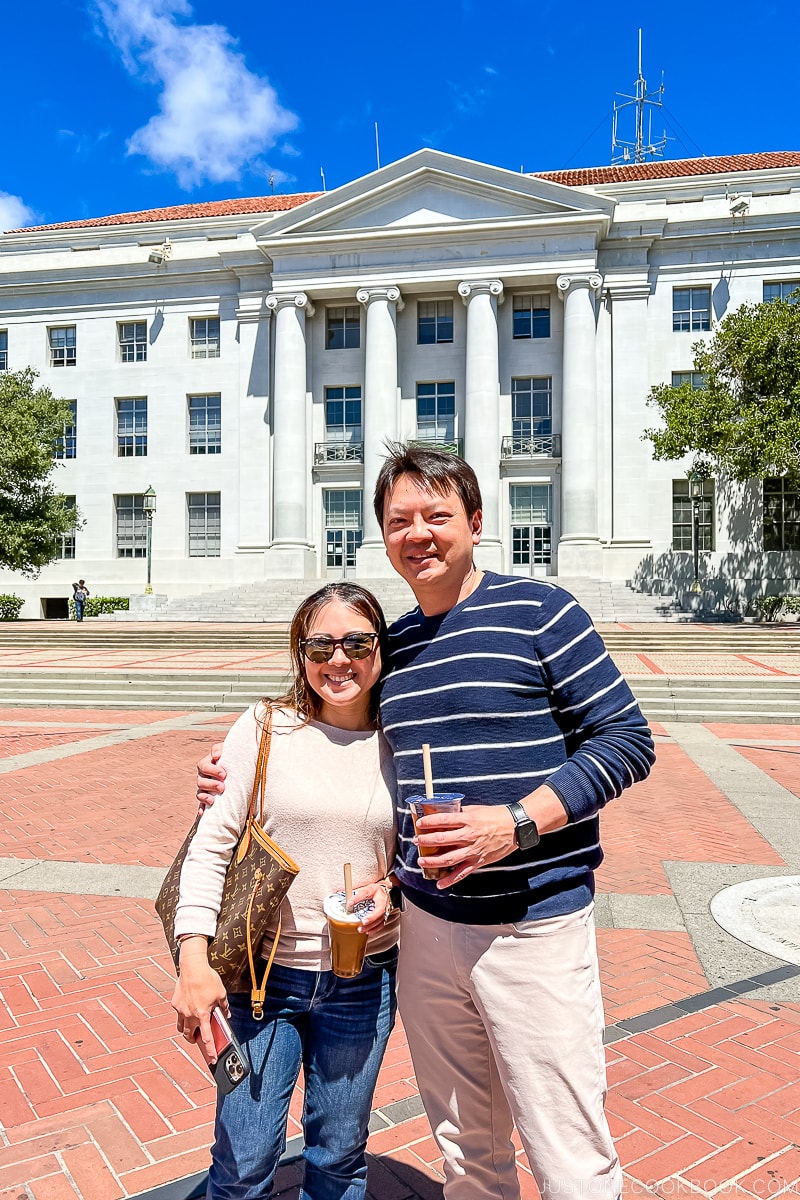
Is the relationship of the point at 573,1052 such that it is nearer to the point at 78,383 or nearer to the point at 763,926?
the point at 763,926

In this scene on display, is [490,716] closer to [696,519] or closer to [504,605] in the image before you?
[504,605]

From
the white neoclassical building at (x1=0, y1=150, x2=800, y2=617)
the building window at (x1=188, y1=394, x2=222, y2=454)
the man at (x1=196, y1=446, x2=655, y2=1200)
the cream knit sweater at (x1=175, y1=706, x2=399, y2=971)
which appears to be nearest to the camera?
the man at (x1=196, y1=446, x2=655, y2=1200)

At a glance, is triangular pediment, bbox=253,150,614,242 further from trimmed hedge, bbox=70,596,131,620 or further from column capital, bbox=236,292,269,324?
trimmed hedge, bbox=70,596,131,620

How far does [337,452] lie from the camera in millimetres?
36125

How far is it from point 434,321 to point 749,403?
47.3ft

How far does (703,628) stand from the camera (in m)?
23.1

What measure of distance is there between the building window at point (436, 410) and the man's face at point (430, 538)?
33612mm

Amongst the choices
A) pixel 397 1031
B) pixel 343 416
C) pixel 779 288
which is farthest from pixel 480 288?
pixel 397 1031

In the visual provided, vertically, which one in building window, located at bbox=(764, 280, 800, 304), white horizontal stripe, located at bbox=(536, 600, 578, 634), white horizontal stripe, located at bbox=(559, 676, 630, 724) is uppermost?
building window, located at bbox=(764, 280, 800, 304)

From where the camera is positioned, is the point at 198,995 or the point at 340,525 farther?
the point at 340,525

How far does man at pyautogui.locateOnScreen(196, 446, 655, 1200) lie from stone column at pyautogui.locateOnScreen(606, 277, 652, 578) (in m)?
32.2

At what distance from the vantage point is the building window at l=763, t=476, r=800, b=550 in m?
33.0

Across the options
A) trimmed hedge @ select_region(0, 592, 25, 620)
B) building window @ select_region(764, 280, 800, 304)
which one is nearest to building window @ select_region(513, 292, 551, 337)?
building window @ select_region(764, 280, 800, 304)

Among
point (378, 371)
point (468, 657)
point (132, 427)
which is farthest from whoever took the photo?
point (132, 427)
